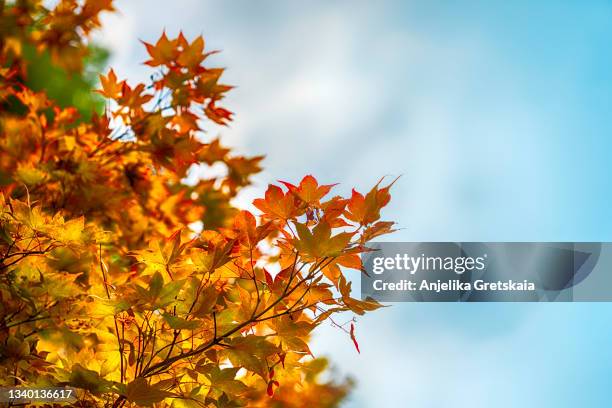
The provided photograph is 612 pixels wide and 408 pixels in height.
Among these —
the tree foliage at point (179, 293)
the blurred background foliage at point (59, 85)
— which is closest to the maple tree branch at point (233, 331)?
the tree foliage at point (179, 293)

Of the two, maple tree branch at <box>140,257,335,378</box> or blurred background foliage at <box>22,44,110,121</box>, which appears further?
blurred background foliage at <box>22,44,110,121</box>

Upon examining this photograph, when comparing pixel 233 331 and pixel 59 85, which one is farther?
pixel 59 85

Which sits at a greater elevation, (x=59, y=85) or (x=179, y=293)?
(x=59, y=85)

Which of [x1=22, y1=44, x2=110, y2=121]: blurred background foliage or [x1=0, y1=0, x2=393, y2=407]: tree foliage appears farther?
[x1=22, y1=44, x2=110, y2=121]: blurred background foliage

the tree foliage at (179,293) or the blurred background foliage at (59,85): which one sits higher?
the blurred background foliage at (59,85)

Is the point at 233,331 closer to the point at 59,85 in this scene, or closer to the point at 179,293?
the point at 179,293

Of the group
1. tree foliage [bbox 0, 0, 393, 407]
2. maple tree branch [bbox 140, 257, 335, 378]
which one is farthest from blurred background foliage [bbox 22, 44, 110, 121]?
maple tree branch [bbox 140, 257, 335, 378]

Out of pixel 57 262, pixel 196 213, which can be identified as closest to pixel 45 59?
pixel 196 213

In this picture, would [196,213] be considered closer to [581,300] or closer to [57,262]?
[57,262]

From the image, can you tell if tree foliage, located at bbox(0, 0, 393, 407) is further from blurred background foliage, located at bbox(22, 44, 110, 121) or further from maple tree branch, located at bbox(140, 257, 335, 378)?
blurred background foliage, located at bbox(22, 44, 110, 121)

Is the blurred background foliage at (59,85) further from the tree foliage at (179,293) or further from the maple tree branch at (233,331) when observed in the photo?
the maple tree branch at (233,331)

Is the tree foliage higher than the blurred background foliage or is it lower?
lower

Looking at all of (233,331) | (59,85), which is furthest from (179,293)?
(59,85)

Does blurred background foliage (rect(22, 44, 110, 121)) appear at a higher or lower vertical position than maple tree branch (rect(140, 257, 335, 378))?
higher
